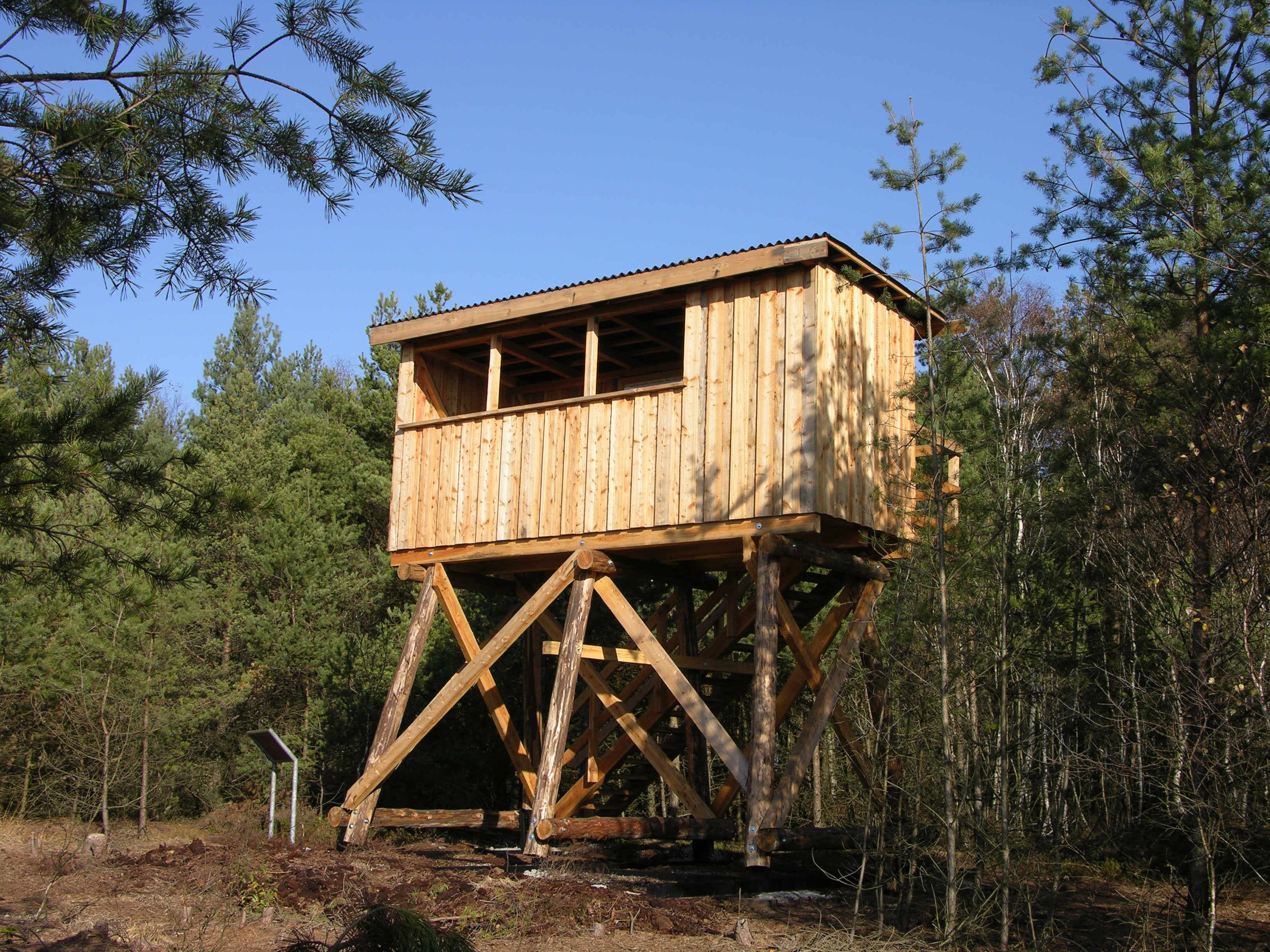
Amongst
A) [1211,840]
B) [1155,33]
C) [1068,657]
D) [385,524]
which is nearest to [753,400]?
[1068,657]

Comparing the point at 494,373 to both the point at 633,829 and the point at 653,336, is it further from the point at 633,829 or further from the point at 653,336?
the point at 633,829

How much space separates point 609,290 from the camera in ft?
44.0

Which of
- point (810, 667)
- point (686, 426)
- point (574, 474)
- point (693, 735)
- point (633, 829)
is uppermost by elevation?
point (686, 426)

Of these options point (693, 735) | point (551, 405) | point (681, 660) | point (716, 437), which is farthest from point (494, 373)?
point (693, 735)

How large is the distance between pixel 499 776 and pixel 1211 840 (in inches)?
623

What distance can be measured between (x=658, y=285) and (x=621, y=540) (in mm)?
2905

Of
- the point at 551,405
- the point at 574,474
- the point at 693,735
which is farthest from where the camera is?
the point at 693,735

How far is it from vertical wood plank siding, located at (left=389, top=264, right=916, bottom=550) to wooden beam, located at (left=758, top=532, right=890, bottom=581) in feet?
1.19

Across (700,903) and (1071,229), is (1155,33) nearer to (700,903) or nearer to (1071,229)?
(1071,229)

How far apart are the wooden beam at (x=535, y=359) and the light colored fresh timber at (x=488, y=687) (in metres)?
3.05

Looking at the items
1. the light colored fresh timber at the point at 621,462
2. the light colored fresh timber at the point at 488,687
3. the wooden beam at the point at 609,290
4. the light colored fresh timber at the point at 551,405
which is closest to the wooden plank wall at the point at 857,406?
the wooden beam at the point at 609,290

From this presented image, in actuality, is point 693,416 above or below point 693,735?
above

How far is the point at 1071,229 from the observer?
10867mm

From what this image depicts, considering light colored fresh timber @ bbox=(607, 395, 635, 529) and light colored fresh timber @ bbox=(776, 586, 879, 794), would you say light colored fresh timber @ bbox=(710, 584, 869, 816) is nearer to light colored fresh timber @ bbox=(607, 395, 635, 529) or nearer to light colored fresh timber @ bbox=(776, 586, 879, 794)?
light colored fresh timber @ bbox=(776, 586, 879, 794)
